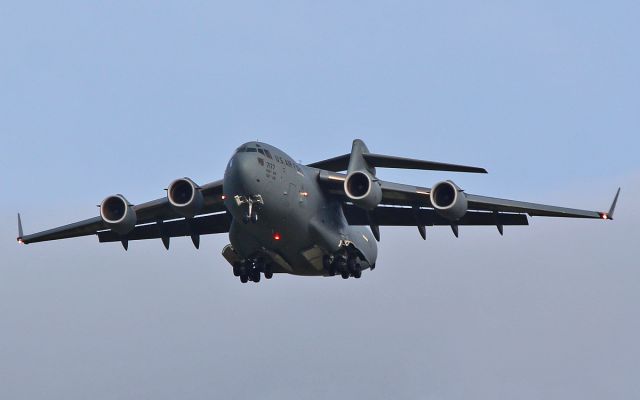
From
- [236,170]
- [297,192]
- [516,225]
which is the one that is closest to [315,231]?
[297,192]

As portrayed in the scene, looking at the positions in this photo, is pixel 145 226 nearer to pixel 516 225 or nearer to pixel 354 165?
pixel 354 165

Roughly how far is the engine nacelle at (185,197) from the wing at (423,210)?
293 cm

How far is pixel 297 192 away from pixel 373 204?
5.54 feet

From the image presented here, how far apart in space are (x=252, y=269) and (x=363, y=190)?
3574 mm

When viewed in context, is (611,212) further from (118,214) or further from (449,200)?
(118,214)

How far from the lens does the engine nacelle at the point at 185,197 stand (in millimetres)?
29062

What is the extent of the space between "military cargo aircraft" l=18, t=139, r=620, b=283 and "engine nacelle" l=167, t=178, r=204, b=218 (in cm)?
2

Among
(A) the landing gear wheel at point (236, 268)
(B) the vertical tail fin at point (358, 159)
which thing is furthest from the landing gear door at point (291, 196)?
(A) the landing gear wheel at point (236, 268)

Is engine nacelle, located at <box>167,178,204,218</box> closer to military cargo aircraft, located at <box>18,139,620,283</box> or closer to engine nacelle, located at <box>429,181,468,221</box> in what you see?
military cargo aircraft, located at <box>18,139,620,283</box>

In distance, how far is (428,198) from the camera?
29750 mm

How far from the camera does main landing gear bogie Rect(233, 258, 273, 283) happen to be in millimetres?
30391

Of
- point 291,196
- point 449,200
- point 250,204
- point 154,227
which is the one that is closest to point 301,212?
point 291,196

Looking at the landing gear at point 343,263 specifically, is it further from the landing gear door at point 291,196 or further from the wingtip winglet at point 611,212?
the wingtip winglet at point 611,212

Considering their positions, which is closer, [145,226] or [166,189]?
[166,189]
